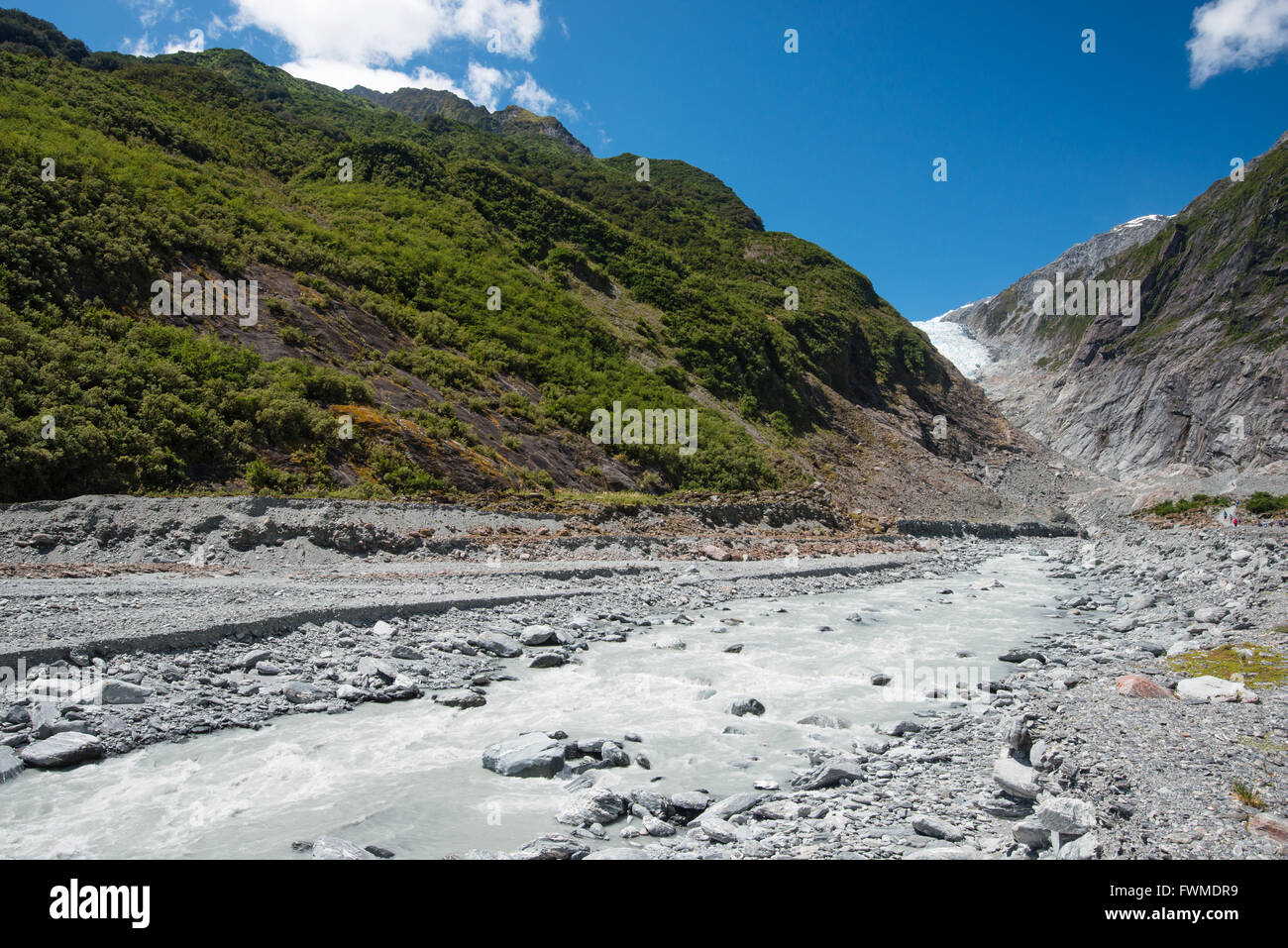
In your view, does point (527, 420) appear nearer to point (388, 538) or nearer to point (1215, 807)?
point (388, 538)

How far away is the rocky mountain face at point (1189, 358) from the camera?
68.6 m

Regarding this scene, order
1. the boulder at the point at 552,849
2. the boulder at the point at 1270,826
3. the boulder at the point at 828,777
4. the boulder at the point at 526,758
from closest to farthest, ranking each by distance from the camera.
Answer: the boulder at the point at 1270,826, the boulder at the point at 552,849, the boulder at the point at 828,777, the boulder at the point at 526,758

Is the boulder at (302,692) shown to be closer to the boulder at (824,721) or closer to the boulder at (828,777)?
the boulder at (828,777)

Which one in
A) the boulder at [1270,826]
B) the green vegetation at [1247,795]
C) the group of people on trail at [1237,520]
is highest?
the group of people on trail at [1237,520]

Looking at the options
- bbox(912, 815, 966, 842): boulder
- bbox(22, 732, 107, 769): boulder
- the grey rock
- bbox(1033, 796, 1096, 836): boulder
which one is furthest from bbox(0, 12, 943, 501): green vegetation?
bbox(1033, 796, 1096, 836): boulder

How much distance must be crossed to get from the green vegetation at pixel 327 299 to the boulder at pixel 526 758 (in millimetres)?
14621

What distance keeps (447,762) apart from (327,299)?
27.2m

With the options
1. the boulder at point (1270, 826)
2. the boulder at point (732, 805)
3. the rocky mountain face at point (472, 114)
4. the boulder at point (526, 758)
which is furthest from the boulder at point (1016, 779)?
the rocky mountain face at point (472, 114)

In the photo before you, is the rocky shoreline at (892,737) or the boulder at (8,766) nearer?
the rocky shoreline at (892,737)

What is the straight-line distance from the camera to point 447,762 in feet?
23.3

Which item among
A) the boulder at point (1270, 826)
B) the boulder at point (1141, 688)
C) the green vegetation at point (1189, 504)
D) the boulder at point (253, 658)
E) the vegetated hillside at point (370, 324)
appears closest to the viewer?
the boulder at point (1270, 826)

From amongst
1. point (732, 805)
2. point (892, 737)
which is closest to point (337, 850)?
point (732, 805)

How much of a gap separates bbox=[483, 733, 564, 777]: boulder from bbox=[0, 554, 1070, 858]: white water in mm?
133

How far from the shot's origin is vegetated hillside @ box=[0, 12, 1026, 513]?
18.7 m
